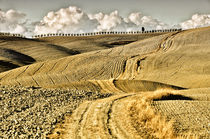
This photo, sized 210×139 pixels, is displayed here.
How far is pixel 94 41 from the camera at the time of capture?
119500 mm

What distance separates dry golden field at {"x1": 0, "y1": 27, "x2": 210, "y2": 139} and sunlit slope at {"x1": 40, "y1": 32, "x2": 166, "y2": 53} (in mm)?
55392

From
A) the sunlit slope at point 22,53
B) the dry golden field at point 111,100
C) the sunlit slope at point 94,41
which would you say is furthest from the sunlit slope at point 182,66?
the sunlit slope at point 94,41

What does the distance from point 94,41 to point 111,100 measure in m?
101

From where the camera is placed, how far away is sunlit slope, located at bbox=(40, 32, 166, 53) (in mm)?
108531

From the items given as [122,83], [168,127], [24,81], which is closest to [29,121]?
[168,127]

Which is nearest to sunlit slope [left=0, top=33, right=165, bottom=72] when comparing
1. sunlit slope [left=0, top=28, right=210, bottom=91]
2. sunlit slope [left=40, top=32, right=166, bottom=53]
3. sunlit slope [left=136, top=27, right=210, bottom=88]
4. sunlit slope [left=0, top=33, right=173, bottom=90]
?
sunlit slope [left=40, top=32, right=166, bottom=53]

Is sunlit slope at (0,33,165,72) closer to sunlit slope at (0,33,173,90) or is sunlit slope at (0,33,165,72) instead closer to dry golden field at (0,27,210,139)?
sunlit slope at (0,33,173,90)

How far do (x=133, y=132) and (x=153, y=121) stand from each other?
1.09m

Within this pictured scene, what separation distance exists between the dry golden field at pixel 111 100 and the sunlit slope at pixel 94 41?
55.4 metres

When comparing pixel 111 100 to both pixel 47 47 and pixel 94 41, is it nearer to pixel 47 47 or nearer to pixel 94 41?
pixel 47 47

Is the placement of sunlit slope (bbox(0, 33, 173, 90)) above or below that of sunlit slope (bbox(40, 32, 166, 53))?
below

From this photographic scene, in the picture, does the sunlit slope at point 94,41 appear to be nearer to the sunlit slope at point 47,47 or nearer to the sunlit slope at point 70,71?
the sunlit slope at point 47,47

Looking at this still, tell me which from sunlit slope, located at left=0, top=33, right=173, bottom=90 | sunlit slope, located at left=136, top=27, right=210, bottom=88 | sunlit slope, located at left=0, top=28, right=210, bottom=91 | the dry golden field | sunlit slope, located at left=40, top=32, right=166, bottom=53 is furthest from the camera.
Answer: sunlit slope, located at left=40, top=32, right=166, bottom=53

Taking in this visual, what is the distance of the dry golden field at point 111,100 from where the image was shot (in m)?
11.8
